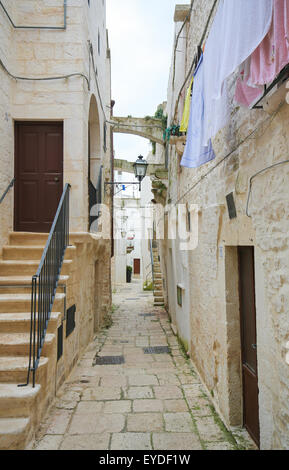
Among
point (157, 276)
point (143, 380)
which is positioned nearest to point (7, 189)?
point (143, 380)

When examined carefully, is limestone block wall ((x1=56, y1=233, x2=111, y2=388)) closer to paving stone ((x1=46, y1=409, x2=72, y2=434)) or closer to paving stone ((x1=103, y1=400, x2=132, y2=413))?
paving stone ((x1=46, y1=409, x2=72, y2=434))

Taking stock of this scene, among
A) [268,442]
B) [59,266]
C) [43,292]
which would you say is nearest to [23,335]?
[43,292]

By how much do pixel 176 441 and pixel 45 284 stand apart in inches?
83.1

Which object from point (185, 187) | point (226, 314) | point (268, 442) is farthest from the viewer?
point (185, 187)

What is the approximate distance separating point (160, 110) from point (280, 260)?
12.6m

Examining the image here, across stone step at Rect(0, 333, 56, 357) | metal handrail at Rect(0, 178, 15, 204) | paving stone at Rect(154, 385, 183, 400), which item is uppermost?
metal handrail at Rect(0, 178, 15, 204)

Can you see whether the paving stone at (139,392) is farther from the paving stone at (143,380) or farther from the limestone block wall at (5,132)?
the limestone block wall at (5,132)

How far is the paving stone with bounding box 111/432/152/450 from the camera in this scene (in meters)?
3.07

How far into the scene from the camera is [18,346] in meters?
3.59

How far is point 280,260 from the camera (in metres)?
2.29

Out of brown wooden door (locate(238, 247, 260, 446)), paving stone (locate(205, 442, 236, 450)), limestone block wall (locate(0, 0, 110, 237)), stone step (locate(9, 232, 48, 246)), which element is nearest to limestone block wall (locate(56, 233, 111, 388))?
limestone block wall (locate(0, 0, 110, 237))

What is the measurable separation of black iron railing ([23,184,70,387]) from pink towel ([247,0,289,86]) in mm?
2611

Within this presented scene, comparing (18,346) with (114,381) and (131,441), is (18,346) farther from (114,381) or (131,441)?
(114,381)

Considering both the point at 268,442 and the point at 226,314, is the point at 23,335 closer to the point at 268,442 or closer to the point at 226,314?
the point at 226,314
